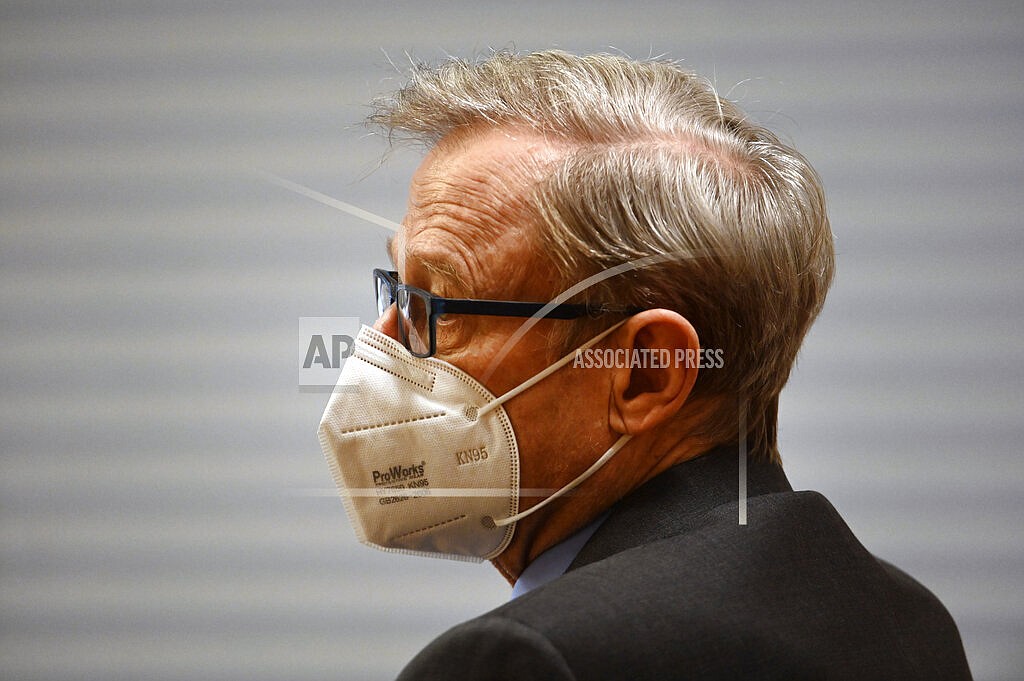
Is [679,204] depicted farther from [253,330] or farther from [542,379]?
[253,330]

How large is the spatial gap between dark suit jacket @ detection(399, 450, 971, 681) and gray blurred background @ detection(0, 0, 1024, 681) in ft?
4.95

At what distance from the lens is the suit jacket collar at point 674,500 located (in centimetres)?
129

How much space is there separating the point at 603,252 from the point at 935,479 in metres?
1.95

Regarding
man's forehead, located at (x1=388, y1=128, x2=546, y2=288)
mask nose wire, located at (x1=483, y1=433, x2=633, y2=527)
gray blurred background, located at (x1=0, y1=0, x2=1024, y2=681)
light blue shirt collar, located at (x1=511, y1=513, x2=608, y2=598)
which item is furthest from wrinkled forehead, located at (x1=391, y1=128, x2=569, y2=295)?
gray blurred background, located at (x1=0, y1=0, x2=1024, y2=681)

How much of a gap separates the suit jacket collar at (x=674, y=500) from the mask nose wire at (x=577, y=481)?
64 mm

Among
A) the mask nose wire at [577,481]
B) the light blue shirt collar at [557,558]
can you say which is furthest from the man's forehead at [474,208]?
the light blue shirt collar at [557,558]

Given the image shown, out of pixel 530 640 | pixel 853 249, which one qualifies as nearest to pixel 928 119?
pixel 853 249

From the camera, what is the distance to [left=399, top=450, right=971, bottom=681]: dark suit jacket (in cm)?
97

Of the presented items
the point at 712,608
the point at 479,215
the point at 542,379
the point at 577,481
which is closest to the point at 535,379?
the point at 542,379

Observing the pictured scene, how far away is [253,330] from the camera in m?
2.60

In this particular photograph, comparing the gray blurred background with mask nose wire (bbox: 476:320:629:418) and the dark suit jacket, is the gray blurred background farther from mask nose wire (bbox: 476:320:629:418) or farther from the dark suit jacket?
the dark suit jacket

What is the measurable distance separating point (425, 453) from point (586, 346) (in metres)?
0.30

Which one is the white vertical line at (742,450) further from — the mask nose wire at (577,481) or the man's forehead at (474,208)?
the man's forehead at (474,208)

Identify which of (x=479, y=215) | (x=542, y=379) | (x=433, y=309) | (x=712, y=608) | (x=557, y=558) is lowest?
(x=557, y=558)
